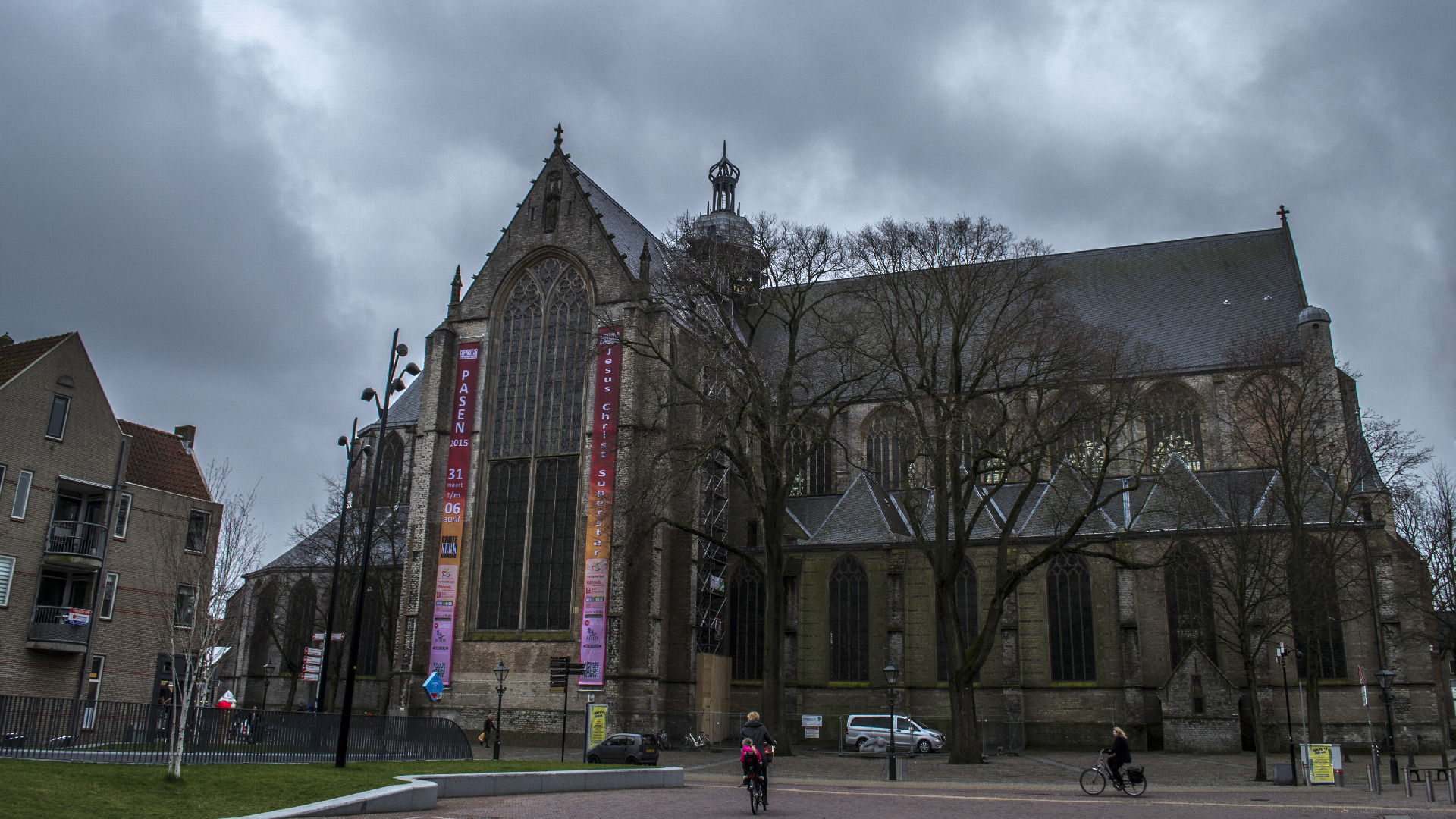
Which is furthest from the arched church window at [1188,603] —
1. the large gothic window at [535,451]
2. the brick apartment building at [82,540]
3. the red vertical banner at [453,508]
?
the brick apartment building at [82,540]

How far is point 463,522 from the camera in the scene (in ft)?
130

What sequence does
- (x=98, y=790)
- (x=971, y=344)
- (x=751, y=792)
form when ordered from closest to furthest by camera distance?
(x=98, y=790)
(x=751, y=792)
(x=971, y=344)

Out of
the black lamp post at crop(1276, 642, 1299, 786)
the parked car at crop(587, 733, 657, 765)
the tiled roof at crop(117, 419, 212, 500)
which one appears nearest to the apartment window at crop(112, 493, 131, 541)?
the tiled roof at crop(117, 419, 212, 500)

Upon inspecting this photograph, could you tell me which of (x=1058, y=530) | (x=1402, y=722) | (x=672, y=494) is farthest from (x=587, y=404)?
(x=1402, y=722)

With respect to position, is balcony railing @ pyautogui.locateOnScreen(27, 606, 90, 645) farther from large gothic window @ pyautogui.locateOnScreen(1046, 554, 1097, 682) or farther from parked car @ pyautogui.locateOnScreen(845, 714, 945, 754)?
large gothic window @ pyautogui.locateOnScreen(1046, 554, 1097, 682)

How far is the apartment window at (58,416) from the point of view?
30.5 metres

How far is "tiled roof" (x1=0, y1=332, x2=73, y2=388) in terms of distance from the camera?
29906 mm

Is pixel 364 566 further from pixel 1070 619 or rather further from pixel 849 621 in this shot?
pixel 1070 619

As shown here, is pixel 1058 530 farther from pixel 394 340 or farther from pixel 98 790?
pixel 98 790

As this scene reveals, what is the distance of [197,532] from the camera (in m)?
35.3

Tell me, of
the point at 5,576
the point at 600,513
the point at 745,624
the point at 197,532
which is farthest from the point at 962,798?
the point at 197,532

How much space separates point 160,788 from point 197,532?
948 inches

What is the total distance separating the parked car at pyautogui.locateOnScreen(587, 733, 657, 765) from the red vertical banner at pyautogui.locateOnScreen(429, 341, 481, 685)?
1104 cm

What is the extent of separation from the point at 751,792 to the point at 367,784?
18.7 feet
